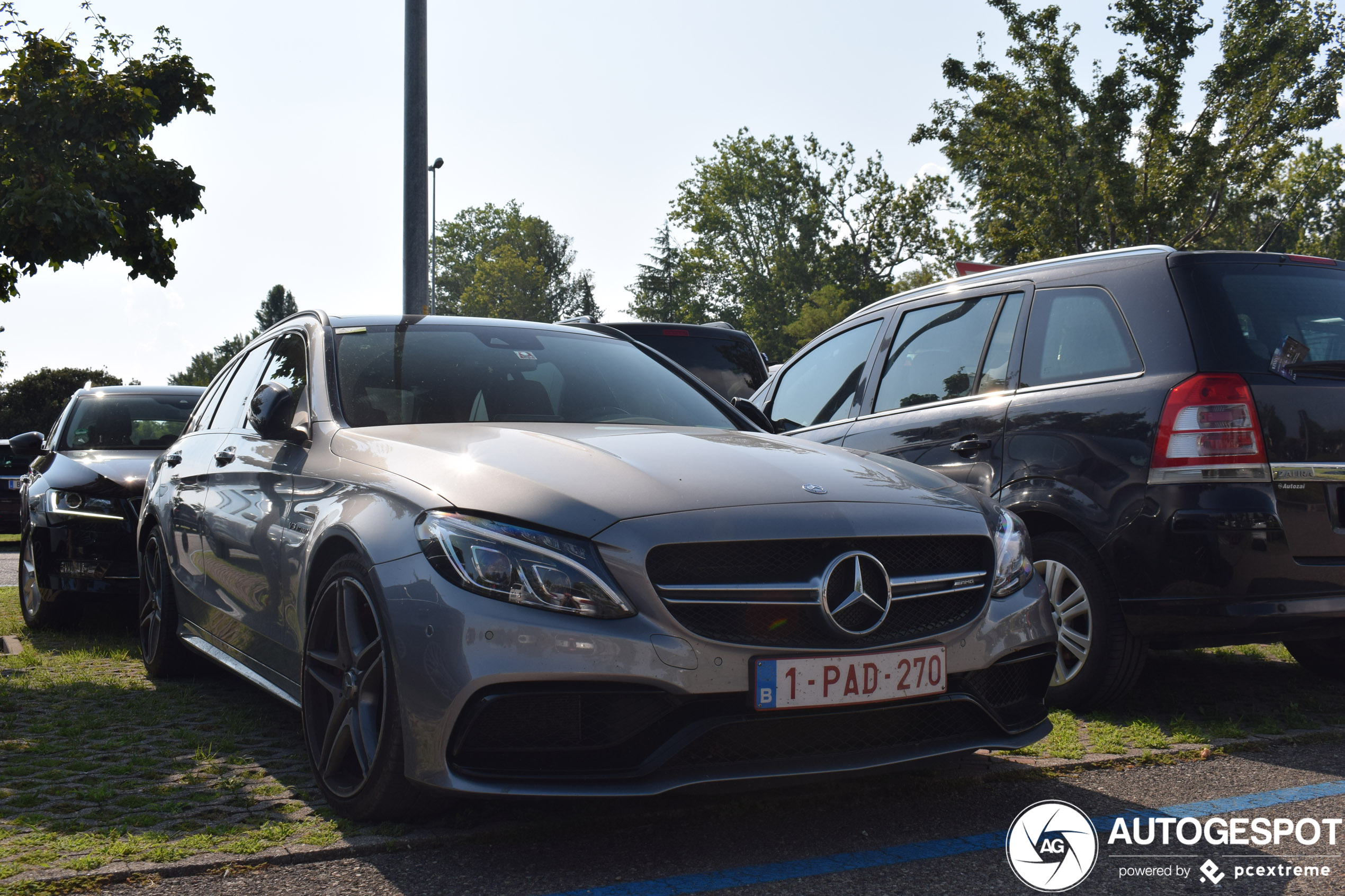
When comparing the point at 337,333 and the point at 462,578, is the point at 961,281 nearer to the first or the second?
the point at 337,333

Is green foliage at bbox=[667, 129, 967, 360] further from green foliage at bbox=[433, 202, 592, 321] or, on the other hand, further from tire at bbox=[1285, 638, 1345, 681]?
tire at bbox=[1285, 638, 1345, 681]

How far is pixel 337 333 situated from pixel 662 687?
235 centimetres

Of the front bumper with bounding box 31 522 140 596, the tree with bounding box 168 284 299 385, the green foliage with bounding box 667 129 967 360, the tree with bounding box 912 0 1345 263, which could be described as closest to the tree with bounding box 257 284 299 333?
the tree with bounding box 168 284 299 385

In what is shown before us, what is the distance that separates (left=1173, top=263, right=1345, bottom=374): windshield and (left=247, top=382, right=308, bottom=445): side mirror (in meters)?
3.28

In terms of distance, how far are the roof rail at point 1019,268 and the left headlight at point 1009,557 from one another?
57.5 inches

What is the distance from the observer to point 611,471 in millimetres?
3314

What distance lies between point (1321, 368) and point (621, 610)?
309 centimetres

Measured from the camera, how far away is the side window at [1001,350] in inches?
209

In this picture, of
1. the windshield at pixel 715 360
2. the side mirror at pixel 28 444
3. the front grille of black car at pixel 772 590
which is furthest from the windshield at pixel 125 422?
the front grille of black car at pixel 772 590

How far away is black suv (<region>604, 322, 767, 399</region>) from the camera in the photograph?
411 inches

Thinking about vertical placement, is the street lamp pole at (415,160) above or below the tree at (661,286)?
below

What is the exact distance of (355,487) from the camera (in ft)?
11.6

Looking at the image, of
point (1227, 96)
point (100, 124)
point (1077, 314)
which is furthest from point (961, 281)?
point (1227, 96)

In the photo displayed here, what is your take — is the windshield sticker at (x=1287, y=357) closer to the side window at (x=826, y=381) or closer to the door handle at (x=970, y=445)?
the door handle at (x=970, y=445)
